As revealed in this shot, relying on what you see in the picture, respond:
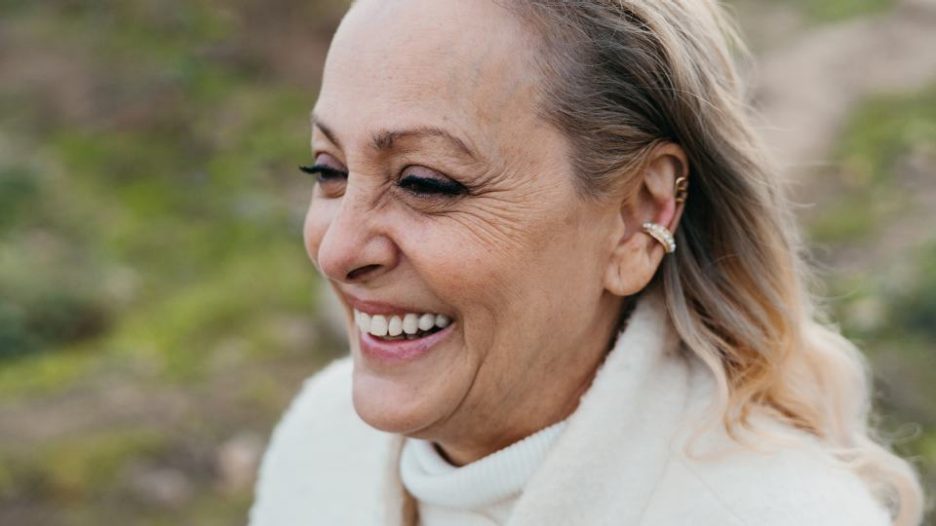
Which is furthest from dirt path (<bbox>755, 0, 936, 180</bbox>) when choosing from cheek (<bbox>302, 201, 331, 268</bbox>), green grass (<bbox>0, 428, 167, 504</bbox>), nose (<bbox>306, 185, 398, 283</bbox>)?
nose (<bbox>306, 185, 398, 283</bbox>)

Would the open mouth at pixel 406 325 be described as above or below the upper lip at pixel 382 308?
below

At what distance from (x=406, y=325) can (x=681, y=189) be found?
58 centimetres

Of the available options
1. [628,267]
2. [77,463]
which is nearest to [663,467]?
[628,267]

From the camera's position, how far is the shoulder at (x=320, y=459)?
106 inches

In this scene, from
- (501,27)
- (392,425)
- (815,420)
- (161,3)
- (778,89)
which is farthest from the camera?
(161,3)

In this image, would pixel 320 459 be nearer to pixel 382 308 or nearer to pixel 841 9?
pixel 382 308

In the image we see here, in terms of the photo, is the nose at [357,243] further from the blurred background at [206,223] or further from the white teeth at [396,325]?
the blurred background at [206,223]

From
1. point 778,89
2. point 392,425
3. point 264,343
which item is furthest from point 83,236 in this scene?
point 392,425

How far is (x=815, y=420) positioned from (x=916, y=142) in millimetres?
5571

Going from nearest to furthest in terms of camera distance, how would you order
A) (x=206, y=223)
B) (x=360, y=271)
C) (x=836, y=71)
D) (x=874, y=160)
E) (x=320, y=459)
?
(x=360, y=271) < (x=320, y=459) < (x=874, y=160) < (x=206, y=223) < (x=836, y=71)

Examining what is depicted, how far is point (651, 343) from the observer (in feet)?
7.27

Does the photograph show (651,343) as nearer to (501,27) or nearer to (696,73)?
(696,73)

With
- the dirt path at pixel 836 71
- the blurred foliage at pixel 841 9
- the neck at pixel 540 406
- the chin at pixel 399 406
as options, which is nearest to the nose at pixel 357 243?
the chin at pixel 399 406

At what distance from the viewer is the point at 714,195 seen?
224 centimetres
